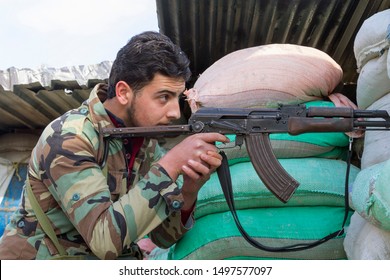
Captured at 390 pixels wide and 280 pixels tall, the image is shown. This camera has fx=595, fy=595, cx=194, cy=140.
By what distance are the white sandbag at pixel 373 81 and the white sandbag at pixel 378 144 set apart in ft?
0.10

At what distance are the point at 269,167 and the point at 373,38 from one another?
2.02 feet

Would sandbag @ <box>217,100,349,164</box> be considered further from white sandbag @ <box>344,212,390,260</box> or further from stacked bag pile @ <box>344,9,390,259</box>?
white sandbag @ <box>344,212,390,260</box>

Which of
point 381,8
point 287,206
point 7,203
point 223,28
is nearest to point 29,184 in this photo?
point 287,206

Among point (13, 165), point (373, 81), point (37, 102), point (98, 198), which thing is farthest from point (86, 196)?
point (13, 165)

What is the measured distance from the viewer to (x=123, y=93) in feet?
6.61

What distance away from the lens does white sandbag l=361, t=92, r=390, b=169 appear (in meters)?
2.08

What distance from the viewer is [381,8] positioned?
3.27 metres

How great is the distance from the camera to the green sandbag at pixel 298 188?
232cm

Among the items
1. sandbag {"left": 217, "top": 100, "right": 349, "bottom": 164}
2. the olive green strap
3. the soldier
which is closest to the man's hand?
the soldier

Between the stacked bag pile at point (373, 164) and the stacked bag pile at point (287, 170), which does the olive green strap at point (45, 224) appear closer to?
the stacked bag pile at point (287, 170)

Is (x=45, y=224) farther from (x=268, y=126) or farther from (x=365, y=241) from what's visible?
(x=365, y=241)

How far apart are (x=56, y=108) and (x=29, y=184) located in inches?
88.0

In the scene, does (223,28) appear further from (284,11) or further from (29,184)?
(29,184)
